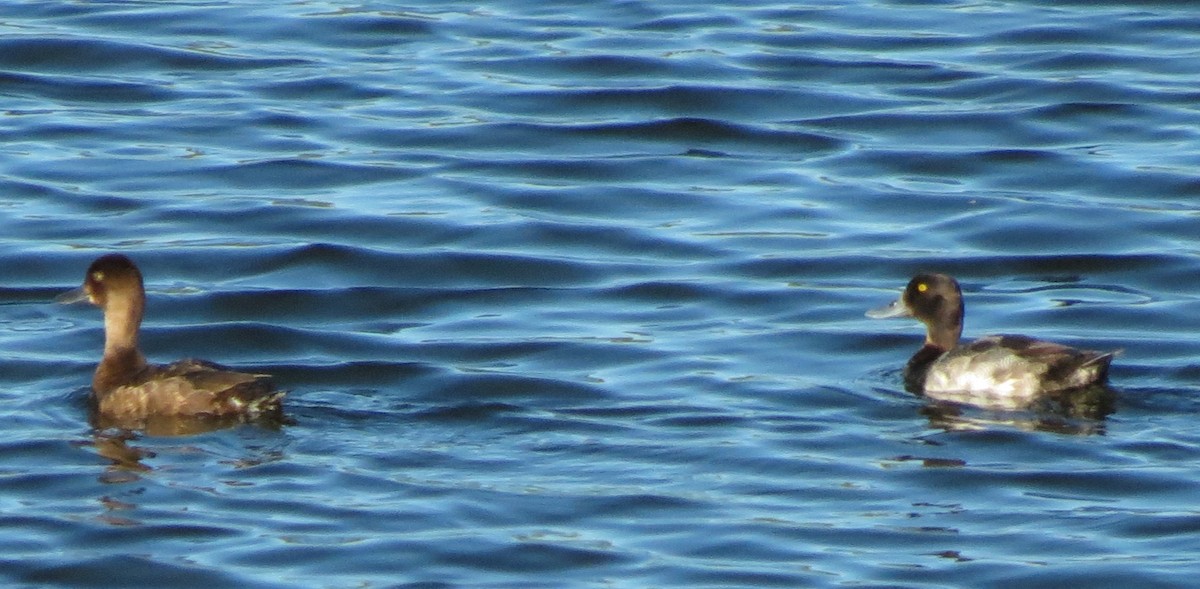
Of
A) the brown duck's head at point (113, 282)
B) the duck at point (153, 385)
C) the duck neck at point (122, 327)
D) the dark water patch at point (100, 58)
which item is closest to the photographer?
the duck at point (153, 385)

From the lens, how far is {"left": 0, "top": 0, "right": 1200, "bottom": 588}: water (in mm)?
10234

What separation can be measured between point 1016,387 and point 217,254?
5.58 meters

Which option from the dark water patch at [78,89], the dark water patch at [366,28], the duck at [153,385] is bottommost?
the duck at [153,385]

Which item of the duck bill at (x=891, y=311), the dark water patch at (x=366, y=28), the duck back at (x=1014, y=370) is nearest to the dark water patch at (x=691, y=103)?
the dark water patch at (x=366, y=28)

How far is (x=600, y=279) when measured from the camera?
1548cm

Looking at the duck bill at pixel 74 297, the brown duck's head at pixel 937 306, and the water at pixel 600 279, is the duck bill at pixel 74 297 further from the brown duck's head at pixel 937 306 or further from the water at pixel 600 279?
the brown duck's head at pixel 937 306

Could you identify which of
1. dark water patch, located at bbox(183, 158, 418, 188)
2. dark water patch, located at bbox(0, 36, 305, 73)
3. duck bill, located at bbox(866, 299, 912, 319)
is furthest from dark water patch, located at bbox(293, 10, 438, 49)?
duck bill, located at bbox(866, 299, 912, 319)

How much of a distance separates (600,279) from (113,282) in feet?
12.2

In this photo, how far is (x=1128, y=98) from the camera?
66.7ft

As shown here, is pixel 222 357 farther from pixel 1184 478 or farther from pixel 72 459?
pixel 1184 478

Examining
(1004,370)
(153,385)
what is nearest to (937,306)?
(1004,370)

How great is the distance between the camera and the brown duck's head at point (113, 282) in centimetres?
1270

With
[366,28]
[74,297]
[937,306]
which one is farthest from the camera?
[366,28]

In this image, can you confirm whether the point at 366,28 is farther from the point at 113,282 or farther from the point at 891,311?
the point at 113,282
